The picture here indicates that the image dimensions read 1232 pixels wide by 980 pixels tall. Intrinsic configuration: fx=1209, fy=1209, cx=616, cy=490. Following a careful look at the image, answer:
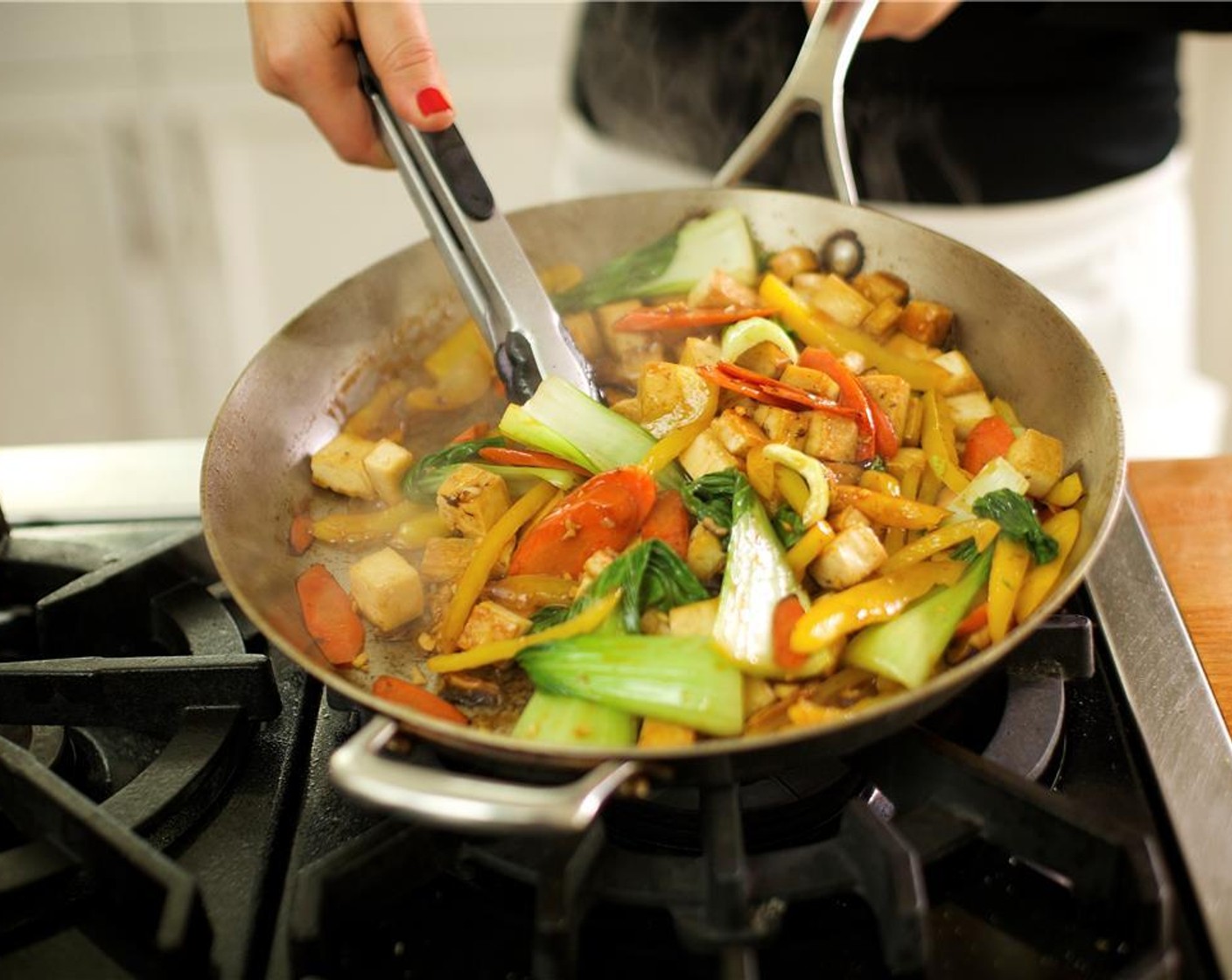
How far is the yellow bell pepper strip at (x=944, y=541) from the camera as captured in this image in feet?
4.21

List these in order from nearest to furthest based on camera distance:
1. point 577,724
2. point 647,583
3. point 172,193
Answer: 1. point 577,724
2. point 647,583
3. point 172,193

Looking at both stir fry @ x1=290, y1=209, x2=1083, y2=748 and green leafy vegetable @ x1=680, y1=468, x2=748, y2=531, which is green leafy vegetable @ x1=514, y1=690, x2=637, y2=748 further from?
green leafy vegetable @ x1=680, y1=468, x2=748, y2=531

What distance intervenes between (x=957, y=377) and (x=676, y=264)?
0.44 m

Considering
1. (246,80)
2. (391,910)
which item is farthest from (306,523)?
(246,80)

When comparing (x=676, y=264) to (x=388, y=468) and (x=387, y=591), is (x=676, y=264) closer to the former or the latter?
(x=388, y=468)

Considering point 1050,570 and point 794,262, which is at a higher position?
point 794,262

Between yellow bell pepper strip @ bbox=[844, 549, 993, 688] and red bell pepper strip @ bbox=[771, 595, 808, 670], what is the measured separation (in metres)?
0.07

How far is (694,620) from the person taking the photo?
1.20 m

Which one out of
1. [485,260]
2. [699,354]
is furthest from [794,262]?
[485,260]

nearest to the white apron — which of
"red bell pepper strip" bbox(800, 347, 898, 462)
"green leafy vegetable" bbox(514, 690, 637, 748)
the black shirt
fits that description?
the black shirt

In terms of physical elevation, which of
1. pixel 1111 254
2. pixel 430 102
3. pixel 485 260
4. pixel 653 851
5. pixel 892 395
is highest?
pixel 430 102

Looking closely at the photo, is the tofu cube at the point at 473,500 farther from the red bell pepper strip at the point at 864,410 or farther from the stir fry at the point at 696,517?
the red bell pepper strip at the point at 864,410

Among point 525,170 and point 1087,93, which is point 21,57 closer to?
point 525,170

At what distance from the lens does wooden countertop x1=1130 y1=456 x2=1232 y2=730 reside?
1331 mm
